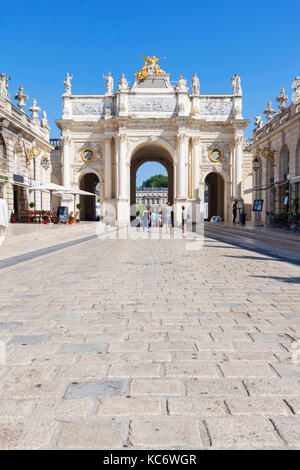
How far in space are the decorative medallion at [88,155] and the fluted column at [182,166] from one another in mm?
8412

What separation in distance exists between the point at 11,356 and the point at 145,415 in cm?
142

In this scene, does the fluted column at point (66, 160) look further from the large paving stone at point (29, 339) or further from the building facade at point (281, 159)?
the large paving stone at point (29, 339)

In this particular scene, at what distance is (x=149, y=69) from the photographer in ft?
116

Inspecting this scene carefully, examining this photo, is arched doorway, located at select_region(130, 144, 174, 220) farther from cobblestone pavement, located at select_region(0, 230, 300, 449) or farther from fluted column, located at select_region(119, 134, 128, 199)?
cobblestone pavement, located at select_region(0, 230, 300, 449)

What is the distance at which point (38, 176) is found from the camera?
29.2 meters

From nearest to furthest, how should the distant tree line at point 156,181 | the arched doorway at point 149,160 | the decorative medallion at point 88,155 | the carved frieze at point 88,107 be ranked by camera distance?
the carved frieze at point 88,107 → the decorative medallion at point 88,155 → the arched doorway at point 149,160 → the distant tree line at point 156,181

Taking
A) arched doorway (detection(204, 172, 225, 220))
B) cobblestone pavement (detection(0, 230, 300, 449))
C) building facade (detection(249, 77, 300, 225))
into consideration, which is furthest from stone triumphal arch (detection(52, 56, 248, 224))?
cobblestone pavement (detection(0, 230, 300, 449))

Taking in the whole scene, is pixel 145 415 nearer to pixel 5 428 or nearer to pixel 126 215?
pixel 5 428

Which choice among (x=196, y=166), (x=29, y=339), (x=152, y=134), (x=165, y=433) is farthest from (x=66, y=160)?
(x=165, y=433)

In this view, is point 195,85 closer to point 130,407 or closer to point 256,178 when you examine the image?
point 256,178

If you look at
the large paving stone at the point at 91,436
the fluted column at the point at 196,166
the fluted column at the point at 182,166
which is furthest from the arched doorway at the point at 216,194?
the large paving stone at the point at 91,436

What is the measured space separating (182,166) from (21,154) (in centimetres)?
1458

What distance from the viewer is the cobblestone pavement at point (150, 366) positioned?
1947mm
